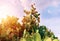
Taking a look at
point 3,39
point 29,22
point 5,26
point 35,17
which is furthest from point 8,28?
point 35,17

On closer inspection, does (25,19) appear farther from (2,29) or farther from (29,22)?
(2,29)

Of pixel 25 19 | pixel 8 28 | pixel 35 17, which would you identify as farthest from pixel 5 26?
pixel 35 17

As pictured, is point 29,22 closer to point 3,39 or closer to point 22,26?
point 22,26

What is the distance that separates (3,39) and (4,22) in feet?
1.81

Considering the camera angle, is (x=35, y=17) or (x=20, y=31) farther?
(x=35, y=17)

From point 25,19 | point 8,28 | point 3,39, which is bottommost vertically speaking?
point 3,39

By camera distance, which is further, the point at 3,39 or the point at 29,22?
the point at 29,22

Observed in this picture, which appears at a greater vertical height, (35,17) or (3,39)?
(35,17)

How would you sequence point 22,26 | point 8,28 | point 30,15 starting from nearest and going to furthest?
point 8,28 < point 22,26 < point 30,15

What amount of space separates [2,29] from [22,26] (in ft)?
2.04

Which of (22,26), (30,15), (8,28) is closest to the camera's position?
(8,28)

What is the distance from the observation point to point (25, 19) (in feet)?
14.7

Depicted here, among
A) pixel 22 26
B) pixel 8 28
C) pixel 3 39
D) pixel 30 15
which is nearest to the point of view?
pixel 3 39

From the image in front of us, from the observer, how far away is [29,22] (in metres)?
4.40
